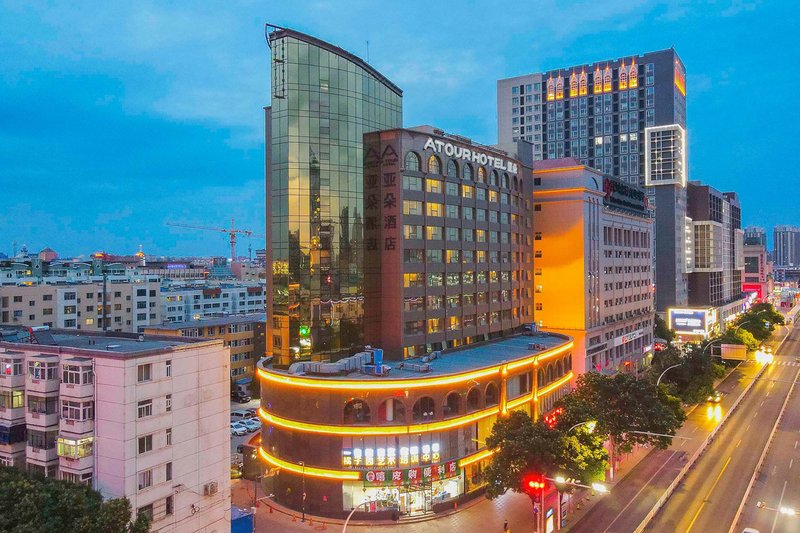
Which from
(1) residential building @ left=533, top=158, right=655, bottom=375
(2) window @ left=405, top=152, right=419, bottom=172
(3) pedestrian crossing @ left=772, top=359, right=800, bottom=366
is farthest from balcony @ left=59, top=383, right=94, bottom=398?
(3) pedestrian crossing @ left=772, top=359, right=800, bottom=366

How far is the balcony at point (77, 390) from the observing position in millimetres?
36044

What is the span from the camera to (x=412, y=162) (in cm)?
6662

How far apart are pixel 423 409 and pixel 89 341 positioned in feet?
97.0

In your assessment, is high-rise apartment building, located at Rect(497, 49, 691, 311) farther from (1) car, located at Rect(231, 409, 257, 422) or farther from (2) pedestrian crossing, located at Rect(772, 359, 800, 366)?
(1) car, located at Rect(231, 409, 257, 422)

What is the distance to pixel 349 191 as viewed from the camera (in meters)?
64.2

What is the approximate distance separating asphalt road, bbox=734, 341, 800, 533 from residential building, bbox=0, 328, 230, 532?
39.1 meters

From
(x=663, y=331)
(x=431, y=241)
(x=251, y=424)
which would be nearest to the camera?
(x=431, y=241)

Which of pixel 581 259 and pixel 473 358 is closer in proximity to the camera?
pixel 473 358

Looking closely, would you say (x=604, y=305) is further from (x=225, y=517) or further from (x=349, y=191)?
(x=225, y=517)

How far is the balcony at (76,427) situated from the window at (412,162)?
4199 centimetres

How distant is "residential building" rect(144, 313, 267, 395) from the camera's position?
3875 inches

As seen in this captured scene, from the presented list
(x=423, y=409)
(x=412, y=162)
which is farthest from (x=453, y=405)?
(x=412, y=162)

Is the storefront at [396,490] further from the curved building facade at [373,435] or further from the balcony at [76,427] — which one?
the balcony at [76,427]

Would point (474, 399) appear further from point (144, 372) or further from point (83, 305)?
point (83, 305)
